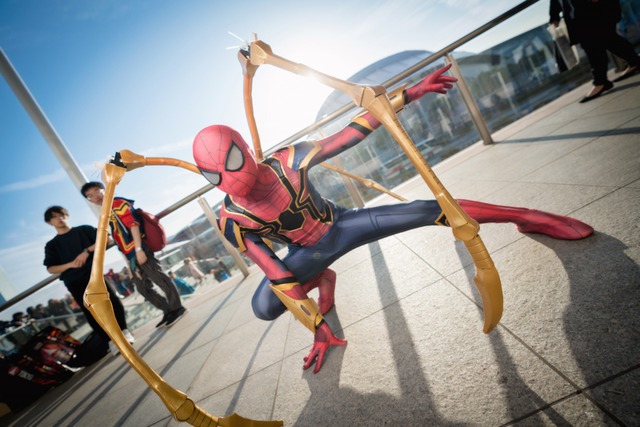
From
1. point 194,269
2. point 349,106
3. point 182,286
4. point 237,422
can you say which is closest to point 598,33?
point 349,106

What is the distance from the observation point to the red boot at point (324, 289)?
75.2 inches

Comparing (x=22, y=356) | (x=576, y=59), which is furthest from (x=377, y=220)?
(x=576, y=59)

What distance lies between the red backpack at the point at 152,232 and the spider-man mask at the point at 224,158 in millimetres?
2312

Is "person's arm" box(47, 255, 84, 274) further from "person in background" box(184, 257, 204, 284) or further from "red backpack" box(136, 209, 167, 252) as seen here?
"person in background" box(184, 257, 204, 284)

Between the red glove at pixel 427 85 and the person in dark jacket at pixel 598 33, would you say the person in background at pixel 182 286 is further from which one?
the person in dark jacket at pixel 598 33

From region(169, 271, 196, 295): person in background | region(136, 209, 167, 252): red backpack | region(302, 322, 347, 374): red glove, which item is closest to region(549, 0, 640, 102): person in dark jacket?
region(302, 322, 347, 374): red glove

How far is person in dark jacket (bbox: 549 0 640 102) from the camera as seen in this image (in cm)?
313

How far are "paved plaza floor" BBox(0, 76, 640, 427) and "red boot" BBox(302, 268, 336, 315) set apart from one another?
0.28ft

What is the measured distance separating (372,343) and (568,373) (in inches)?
30.4

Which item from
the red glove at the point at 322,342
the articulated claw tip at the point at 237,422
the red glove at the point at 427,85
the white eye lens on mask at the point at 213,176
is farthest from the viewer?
the red glove at the point at 322,342

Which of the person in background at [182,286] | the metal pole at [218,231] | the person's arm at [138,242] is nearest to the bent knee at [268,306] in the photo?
the person's arm at [138,242]

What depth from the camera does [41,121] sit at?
4.07 m

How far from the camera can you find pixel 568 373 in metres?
0.75

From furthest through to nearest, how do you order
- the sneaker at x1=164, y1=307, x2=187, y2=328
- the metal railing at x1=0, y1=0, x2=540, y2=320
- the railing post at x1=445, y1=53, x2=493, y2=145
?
the railing post at x1=445, y1=53, x2=493, y2=145 < the sneaker at x1=164, y1=307, x2=187, y2=328 < the metal railing at x1=0, y1=0, x2=540, y2=320
